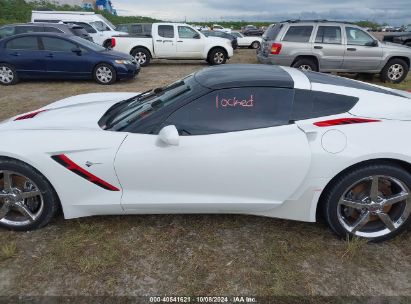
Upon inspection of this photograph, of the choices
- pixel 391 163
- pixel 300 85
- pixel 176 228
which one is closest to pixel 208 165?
pixel 176 228

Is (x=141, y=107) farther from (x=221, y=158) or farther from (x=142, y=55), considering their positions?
(x=142, y=55)

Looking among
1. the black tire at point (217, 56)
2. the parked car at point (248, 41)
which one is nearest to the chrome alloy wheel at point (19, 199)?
the black tire at point (217, 56)

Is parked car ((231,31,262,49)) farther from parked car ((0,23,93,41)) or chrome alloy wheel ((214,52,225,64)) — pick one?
parked car ((0,23,93,41))

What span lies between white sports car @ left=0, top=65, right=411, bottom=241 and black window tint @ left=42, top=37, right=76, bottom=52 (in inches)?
267

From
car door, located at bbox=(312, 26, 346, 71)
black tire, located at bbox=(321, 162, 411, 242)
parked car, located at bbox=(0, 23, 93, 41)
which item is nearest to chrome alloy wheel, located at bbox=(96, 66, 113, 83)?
parked car, located at bbox=(0, 23, 93, 41)

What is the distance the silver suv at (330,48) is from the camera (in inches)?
347

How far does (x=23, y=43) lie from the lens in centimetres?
870

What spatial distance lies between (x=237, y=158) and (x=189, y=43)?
10521mm

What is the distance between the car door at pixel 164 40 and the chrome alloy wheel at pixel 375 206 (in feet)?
34.8

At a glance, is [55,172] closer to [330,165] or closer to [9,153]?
[9,153]

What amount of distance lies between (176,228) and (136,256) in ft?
1.47

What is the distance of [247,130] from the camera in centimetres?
252

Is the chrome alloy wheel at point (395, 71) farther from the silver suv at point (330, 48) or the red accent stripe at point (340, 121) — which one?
the red accent stripe at point (340, 121)

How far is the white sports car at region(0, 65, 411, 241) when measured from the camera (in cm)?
247
